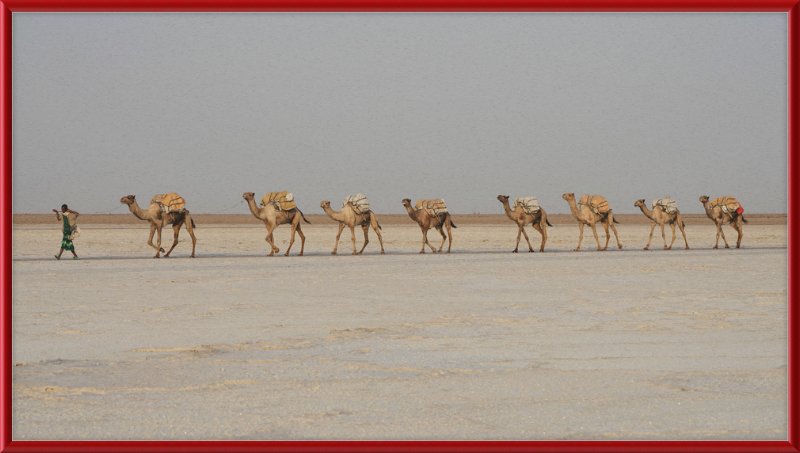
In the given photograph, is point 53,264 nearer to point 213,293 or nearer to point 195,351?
point 213,293

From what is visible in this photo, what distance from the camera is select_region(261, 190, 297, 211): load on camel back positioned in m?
24.1

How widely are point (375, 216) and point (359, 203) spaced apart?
2.67ft

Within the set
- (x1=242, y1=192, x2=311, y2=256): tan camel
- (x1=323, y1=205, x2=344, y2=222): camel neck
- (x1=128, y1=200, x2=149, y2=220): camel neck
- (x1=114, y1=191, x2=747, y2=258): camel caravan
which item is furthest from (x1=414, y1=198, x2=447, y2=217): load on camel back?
(x1=128, y1=200, x2=149, y2=220): camel neck

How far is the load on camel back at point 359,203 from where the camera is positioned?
2523 centimetres

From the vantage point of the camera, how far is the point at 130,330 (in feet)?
31.3

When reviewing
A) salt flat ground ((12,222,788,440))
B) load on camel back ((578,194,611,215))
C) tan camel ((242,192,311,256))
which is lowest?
salt flat ground ((12,222,788,440))

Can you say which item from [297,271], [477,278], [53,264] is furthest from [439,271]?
[53,264]

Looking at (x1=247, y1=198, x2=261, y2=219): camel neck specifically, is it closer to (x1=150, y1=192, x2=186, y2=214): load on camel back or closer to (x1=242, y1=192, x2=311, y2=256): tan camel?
(x1=242, y1=192, x2=311, y2=256): tan camel

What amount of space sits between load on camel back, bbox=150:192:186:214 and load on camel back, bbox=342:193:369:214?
17.3 feet

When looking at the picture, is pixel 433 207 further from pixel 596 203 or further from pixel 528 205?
pixel 596 203

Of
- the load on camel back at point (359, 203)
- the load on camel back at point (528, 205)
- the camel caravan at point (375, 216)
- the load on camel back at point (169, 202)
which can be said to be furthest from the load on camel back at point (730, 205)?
the load on camel back at point (169, 202)

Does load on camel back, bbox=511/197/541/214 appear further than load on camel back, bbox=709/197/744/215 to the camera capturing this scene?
No

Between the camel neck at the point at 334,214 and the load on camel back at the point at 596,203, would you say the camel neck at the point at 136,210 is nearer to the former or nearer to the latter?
the camel neck at the point at 334,214

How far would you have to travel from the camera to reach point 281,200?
24.2 m
